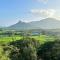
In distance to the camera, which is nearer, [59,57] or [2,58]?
[2,58]

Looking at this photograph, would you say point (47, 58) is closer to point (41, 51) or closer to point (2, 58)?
point (41, 51)

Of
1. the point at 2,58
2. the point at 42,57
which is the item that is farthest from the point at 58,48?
the point at 2,58

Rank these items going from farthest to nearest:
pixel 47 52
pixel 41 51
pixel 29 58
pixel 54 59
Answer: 1. pixel 41 51
2. pixel 47 52
3. pixel 54 59
4. pixel 29 58

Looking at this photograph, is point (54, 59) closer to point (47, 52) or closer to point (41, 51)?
point (47, 52)

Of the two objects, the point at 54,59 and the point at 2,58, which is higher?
the point at 2,58

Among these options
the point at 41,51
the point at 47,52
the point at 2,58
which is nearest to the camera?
the point at 2,58

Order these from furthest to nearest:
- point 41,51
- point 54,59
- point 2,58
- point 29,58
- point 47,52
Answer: point 41,51 → point 47,52 → point 54,59 → point 29,58 → point 2,58

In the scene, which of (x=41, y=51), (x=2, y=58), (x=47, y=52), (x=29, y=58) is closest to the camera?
(x=2, y=58)

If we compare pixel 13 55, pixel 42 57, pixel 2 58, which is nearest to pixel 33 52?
pixel 13 55

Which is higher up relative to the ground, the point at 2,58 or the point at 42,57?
the point at 2,58
